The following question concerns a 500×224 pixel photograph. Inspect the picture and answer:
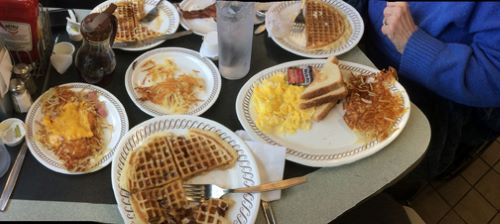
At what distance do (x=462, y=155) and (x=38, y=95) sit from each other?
60.3 inches

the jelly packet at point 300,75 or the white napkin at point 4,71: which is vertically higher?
the white napkin at point 4,71

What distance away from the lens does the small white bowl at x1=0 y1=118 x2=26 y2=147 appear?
1.09 metres

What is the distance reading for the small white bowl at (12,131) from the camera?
1.09 metres

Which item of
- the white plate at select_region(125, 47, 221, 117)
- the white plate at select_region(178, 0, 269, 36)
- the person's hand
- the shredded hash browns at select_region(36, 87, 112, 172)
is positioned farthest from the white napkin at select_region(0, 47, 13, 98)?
the person's hand

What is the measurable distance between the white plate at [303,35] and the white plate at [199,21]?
0.24 ft

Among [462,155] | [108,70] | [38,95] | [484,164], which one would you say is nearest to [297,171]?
[108,70]

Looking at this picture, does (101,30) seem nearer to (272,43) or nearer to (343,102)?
(272,43)

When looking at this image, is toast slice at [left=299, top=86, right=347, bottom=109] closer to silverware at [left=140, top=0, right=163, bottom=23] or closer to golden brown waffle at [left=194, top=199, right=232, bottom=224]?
golden brown waffle at [left=194, top=199, right=232, bottom=224]

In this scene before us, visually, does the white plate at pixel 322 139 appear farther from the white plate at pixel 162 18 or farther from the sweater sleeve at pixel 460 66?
the white plate at pixel 162 18

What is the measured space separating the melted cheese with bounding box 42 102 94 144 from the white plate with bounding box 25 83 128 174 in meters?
0.03

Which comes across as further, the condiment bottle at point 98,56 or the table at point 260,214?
the condiment bottle at point 98,56

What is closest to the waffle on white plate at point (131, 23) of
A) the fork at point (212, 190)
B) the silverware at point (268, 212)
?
the fork at point (212, 190)

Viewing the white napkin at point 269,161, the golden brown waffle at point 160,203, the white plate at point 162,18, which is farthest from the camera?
the white plate at point 162,18

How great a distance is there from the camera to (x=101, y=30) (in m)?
1.14
